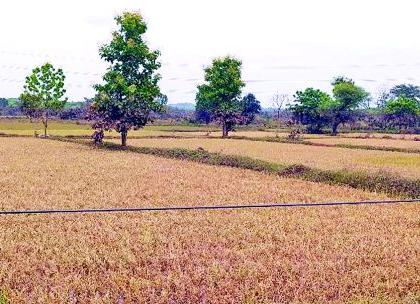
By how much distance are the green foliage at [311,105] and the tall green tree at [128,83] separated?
39035 mm

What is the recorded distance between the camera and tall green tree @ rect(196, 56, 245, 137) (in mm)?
57906

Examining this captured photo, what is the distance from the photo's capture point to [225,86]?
58.7 m

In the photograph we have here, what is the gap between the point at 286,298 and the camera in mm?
6902

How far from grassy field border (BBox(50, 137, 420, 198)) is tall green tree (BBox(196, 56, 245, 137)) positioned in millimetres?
26906

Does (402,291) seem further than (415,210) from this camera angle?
No

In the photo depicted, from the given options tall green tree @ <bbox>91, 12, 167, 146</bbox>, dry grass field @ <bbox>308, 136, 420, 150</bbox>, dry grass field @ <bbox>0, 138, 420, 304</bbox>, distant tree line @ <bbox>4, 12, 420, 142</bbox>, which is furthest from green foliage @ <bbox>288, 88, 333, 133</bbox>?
dry grass field @ <bbox>0, 138, 420, 304</bbox>

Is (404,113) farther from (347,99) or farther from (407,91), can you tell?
(407,91)

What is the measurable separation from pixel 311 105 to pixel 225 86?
22.2m

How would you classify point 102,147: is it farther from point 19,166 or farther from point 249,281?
point 249,281

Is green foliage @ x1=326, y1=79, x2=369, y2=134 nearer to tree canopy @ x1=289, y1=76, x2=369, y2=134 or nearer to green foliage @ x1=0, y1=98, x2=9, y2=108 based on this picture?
tree canopy @ x1=289, y1=76, x2=369, y2=134

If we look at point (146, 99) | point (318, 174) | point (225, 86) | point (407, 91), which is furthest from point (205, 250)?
point (407, 91)

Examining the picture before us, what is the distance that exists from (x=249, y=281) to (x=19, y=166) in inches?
717

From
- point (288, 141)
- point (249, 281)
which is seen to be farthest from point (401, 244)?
point (288, 141)

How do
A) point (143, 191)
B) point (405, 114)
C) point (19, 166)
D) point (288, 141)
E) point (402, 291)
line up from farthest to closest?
1. point (405, 114)
2. point (288, 141)
3. point (19, 166)
4. point (143, 191)
5. point (402, 291)
